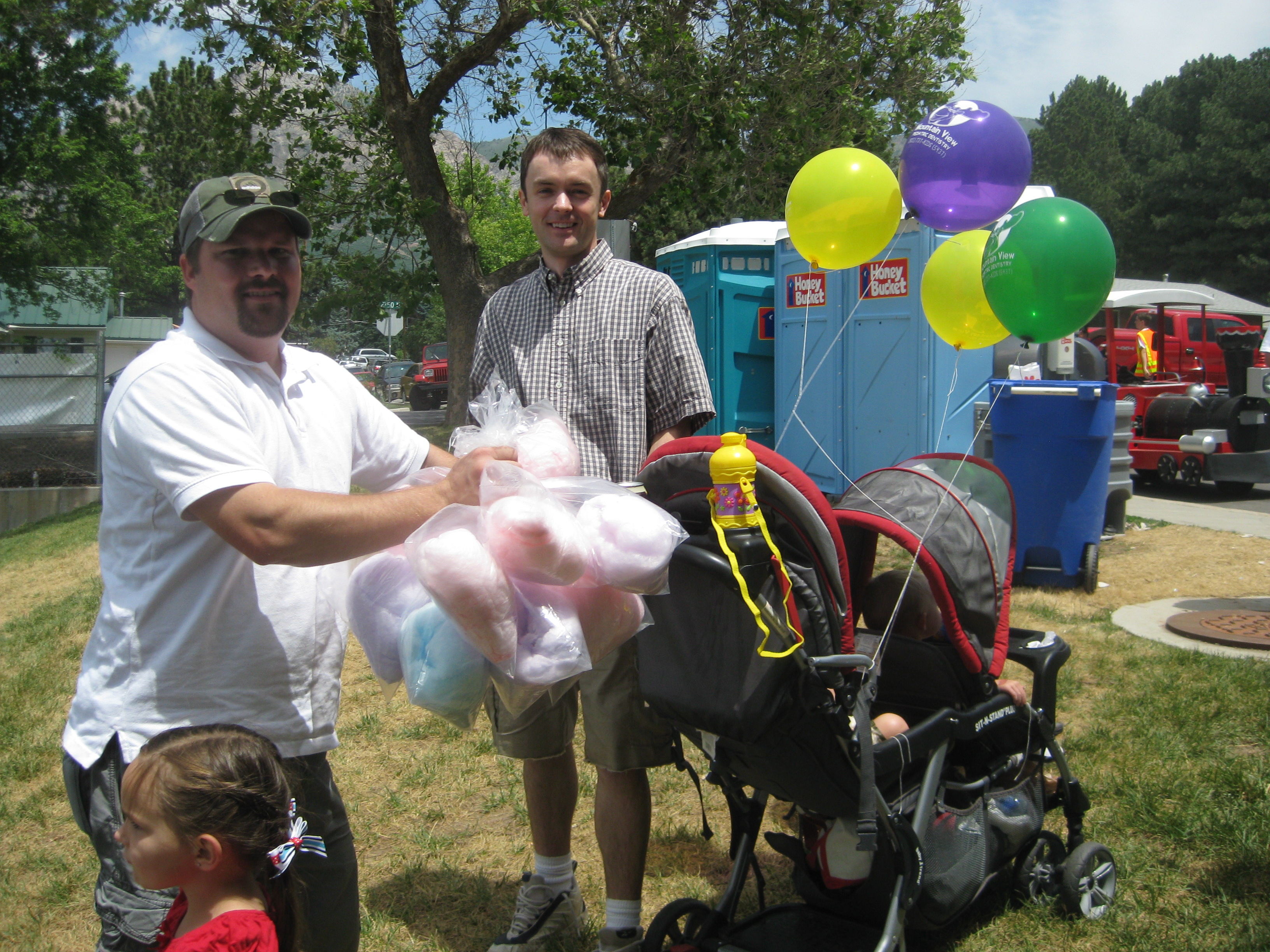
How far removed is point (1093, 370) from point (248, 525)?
823 cm

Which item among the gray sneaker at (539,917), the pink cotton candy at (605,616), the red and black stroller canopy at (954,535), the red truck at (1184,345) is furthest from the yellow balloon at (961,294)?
the red truck at (1184,345)

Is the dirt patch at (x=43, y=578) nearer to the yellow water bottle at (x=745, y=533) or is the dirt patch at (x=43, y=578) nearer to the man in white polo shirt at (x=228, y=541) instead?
the man in white polo shirt at (x=228, y=541)

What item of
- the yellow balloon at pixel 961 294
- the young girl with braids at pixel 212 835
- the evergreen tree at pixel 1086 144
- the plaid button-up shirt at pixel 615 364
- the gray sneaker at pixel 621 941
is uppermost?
the evergreen tree at pixel 1086 144

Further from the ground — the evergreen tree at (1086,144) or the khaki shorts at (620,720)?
the evergreen tree at (1086,144)

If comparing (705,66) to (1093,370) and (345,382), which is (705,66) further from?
(345,382)

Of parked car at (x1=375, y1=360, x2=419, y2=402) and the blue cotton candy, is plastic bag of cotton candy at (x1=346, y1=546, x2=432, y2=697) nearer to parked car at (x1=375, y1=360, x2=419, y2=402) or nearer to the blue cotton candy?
the blue cotton candy

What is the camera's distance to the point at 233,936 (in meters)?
1.67

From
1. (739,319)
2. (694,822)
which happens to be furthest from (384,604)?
(739,319)

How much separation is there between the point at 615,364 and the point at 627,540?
115cm

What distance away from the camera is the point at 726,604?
2.19 m

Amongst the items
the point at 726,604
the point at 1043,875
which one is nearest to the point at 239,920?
the point at 726,604

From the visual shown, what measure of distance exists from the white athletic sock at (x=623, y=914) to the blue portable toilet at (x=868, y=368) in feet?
16.5

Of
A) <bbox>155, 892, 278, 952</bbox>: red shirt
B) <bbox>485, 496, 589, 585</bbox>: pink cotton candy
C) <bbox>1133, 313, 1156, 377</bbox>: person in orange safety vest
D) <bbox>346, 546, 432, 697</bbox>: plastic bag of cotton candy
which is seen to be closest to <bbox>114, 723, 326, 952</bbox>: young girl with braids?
<bbox>155, 892, 278, 952</bbox>: red shirt

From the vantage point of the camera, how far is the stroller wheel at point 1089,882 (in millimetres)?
2879
